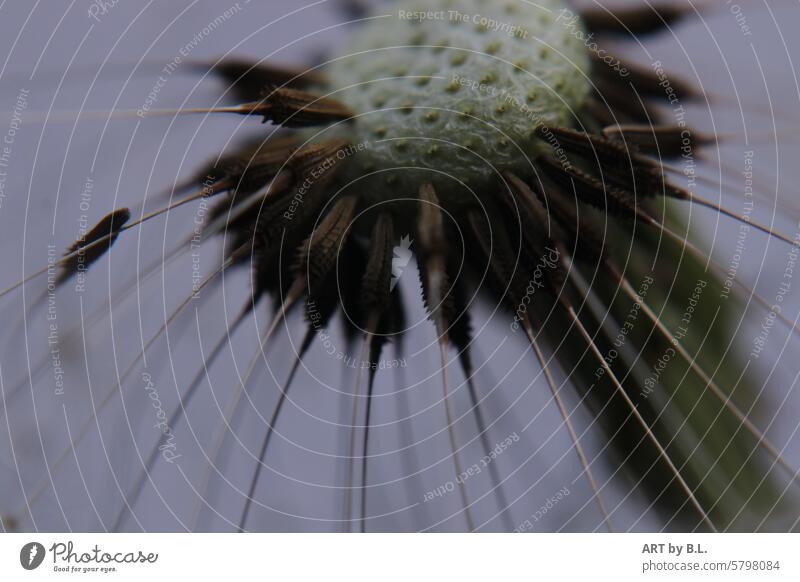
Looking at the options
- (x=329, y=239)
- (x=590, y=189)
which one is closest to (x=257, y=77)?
(x=329, y=239)

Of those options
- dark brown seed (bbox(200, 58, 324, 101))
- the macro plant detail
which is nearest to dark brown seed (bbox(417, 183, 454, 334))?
the macro plant detail

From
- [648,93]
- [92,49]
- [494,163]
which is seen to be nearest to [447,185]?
[494,163]

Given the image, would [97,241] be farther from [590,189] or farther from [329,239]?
[590,189]

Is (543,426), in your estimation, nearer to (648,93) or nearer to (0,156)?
(648,93)

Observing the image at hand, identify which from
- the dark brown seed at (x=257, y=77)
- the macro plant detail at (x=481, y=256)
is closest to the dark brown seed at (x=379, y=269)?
the macro plant detail at (x=481, y=256)

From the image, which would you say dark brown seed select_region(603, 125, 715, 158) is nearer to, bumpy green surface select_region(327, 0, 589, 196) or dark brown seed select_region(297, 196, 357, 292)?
bumpy green surface select_region(327, 0, 589, 196)

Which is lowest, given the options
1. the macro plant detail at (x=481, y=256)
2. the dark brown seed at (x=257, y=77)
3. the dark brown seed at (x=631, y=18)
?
the macro plant detail at (x=481, y=256)

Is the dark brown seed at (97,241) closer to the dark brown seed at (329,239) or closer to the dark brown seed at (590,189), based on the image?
the dark brown seed at (329,239)

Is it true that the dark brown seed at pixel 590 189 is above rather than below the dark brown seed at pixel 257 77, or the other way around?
below
